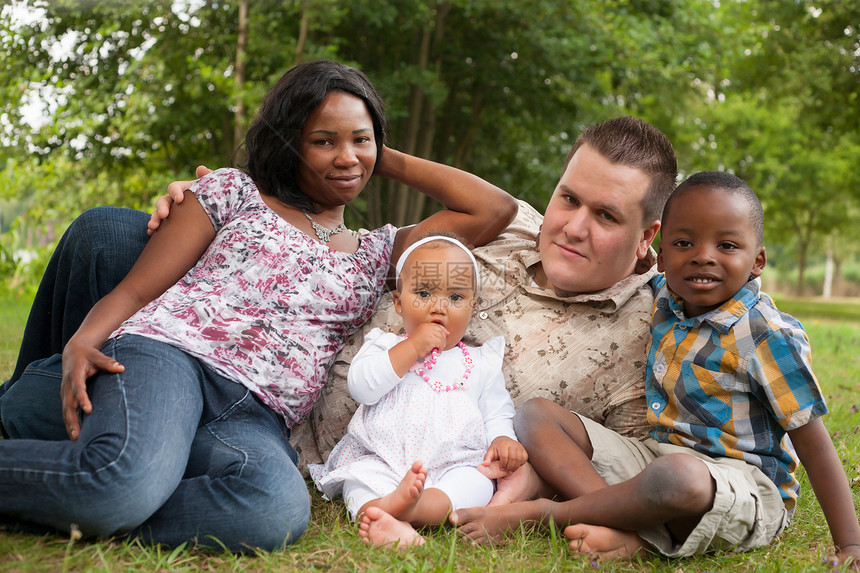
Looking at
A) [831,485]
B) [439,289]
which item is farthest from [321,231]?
[831,485]

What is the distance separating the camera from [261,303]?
2.17 m

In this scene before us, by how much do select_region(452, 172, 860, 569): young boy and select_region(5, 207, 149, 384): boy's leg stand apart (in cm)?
141

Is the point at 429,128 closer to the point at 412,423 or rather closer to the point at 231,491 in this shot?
the point at 412,423

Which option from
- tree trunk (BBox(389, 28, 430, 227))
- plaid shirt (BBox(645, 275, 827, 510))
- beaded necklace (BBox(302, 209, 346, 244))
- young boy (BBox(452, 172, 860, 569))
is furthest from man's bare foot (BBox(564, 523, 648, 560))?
tree trunk (BBox(389, 28, 430, 227))

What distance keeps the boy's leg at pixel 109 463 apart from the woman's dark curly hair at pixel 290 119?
2.69ft

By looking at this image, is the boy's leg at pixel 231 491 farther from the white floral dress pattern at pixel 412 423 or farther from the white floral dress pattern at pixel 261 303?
the white floral dress pattern at pixel 412 423

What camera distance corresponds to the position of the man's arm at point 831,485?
5.97ft

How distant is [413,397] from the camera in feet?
7.18

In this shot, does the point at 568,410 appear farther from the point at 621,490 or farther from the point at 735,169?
the point at 735,169

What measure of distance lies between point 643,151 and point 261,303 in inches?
52.7

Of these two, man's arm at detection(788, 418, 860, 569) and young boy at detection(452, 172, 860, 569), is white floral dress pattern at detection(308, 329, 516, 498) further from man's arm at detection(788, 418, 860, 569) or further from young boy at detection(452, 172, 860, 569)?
man's arm at detection(788, 418, 860, 569)

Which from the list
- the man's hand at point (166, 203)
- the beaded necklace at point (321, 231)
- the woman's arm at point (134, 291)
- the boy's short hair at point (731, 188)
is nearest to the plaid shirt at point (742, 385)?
the boy's short hair at point (731, 188)

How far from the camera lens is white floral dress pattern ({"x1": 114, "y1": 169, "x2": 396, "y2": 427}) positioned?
81.4 inches

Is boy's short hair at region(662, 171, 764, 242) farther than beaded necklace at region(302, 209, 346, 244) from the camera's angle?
No
